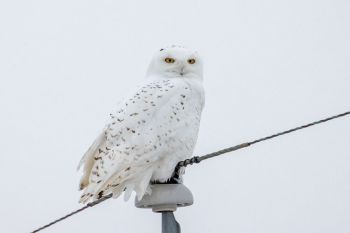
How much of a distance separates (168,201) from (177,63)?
97cm

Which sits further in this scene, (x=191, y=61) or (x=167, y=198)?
(x=191, y=61)

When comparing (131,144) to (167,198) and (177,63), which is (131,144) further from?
(177,63)

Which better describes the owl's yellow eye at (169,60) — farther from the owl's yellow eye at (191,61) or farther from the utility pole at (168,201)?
the utility pole at (168,201)

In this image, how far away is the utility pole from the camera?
2571mm

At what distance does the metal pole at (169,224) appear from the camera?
2.53 metres

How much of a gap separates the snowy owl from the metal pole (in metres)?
0.20

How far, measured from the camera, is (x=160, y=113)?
3.08 metres

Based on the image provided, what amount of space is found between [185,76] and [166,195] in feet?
2.89

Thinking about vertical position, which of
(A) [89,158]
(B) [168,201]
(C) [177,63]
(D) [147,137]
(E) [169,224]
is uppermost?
(C) [177,63]

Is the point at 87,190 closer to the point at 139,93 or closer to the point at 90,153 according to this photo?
the point at 90,153

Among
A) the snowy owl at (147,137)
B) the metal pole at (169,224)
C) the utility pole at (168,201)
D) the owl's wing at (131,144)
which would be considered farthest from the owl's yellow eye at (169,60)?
the metal pole at (169,224)

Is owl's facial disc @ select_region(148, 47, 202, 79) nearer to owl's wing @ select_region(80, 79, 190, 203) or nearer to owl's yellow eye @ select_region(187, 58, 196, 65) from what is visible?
owl's yellow eye @ select_region(187, 58, 196, 65)

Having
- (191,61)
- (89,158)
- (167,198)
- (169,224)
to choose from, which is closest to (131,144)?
(89,158)

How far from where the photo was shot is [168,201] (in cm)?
265
